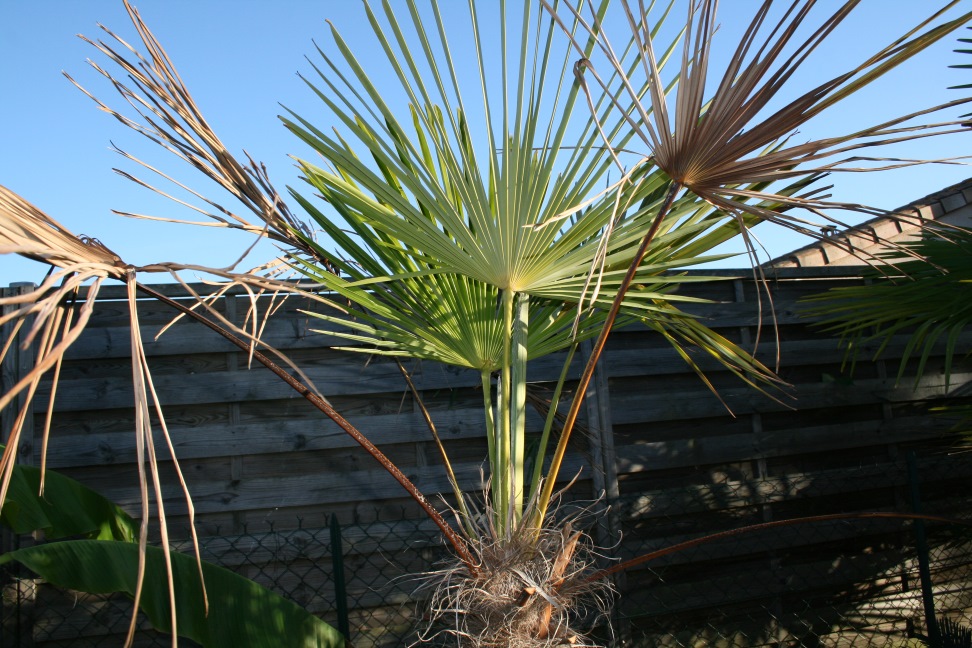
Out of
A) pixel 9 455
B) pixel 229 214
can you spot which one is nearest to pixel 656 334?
pixel 229 214

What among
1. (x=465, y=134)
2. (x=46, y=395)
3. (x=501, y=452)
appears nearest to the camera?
(x=465, y=134)

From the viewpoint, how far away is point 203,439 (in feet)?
9.84

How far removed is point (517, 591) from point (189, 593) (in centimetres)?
95

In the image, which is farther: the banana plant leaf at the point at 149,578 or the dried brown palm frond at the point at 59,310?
the banana plant leaf at the point at 149,578

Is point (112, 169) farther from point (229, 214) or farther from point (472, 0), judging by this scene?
point (472, 0)

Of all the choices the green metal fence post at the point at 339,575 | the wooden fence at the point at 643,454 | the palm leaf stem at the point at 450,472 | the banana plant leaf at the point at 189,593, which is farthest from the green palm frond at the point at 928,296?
the banana plant leaf at the point at 189,593

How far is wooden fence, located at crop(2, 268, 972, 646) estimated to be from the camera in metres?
3.00

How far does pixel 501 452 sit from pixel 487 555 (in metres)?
0.24

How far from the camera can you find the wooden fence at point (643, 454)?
9.84 feet

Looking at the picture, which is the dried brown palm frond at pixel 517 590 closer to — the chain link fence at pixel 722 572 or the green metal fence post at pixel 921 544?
the chain link fence at pixel 722 572

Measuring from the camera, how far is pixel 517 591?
1561 millimetres

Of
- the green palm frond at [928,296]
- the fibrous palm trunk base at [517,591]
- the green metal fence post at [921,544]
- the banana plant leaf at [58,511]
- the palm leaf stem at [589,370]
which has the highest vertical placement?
the green palm frond at [928,296]

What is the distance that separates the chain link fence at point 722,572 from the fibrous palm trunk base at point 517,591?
51.2 inches

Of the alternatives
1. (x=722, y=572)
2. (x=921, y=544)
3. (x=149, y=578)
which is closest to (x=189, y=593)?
(x=149, y=578)
